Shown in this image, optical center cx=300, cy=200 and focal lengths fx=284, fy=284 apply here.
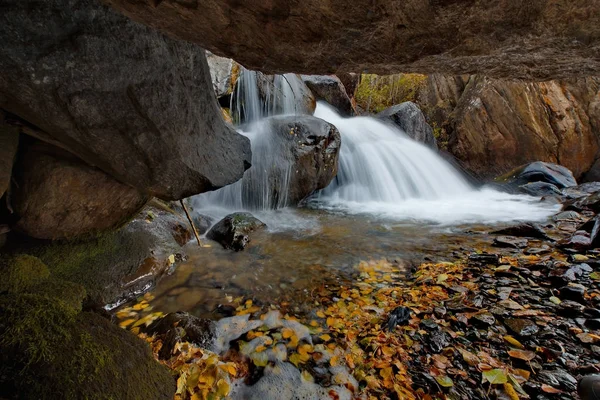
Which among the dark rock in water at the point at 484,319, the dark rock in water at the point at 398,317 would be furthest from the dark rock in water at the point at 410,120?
the dark rock in water at the point at 398,317

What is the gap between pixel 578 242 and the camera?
4.64 m

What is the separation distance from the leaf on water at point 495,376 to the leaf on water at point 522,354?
0.25 meters

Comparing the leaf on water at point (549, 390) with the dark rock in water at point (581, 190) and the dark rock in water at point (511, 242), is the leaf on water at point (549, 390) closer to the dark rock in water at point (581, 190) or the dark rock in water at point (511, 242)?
the dark rock in water at point (511, 242)

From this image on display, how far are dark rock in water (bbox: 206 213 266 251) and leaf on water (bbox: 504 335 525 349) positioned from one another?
158 inches

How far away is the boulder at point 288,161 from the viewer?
321 inches

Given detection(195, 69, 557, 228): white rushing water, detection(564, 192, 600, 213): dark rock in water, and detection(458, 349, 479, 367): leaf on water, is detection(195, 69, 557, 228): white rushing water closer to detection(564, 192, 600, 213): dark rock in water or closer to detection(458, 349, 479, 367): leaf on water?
detection(564, 192, 600, 213): dark rock in water

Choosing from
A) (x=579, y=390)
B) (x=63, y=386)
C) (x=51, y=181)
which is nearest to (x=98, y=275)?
(x=51, y=181)

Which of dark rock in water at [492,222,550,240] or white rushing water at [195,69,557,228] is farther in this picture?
white rushing water at [195,69,557,228]

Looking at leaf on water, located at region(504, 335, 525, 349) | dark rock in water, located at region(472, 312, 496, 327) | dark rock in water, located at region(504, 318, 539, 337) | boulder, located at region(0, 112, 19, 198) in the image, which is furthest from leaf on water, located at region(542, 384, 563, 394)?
boulder, located at region(0, 112, 19, 198)

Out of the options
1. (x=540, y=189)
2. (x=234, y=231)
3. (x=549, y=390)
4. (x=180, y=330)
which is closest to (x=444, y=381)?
(x=549, y=390)

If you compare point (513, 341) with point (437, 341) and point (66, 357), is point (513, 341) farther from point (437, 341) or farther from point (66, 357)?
point (66, 357)

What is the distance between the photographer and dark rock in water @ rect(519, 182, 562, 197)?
1125 cm

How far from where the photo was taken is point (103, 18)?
7.21 feet

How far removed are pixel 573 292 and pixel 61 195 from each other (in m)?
5.66
